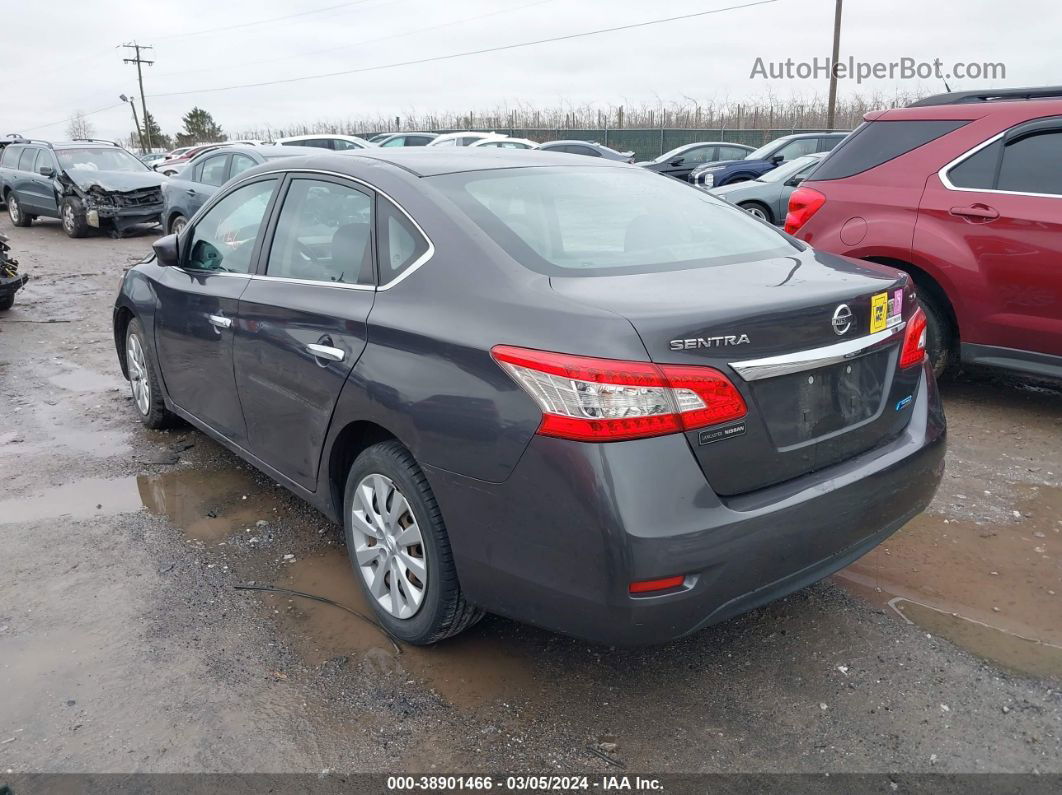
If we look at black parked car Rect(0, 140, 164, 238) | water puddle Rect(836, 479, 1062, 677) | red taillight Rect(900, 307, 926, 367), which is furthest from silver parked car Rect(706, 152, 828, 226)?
black parked car Rect(0, 140, 164, 238)

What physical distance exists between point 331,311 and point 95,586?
1.56 meters

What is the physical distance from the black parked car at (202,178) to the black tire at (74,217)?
3.31 m

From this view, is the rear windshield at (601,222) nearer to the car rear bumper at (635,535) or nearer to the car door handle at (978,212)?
the car rear bumper at (635,535)

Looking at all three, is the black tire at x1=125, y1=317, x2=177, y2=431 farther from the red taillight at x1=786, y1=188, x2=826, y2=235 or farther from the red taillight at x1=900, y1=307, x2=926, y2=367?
the red taillight at x1=786, y1=188, x2=826, y2=235

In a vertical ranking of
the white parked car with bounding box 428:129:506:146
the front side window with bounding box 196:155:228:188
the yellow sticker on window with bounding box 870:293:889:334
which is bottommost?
the yellow sticker on window with bounding box 870:293:889:334

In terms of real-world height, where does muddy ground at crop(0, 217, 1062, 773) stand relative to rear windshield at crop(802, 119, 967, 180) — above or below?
below

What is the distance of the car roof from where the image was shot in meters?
3.25

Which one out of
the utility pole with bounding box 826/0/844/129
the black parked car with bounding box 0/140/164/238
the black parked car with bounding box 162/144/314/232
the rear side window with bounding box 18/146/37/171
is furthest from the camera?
the utility pole with bounding box 826/0/844/129

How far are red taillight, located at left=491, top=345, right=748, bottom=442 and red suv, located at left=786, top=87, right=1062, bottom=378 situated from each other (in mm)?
3397

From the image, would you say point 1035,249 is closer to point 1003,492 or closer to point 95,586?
point 1003,492

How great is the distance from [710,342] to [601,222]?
39.2 inches

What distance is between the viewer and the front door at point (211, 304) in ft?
12.5

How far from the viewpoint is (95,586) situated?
3.47 m

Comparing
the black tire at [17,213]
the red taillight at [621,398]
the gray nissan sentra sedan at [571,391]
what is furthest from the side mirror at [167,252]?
the black tire at [17,213]
